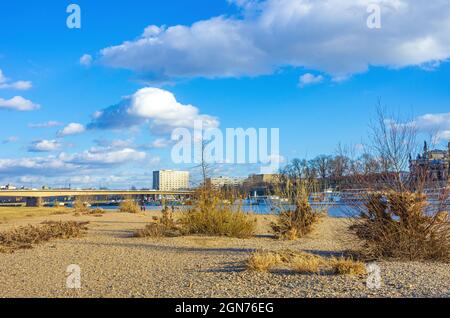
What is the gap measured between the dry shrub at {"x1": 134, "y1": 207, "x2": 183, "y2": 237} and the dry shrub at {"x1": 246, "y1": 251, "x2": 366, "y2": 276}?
7.97 m

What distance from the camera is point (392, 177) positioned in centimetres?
1133

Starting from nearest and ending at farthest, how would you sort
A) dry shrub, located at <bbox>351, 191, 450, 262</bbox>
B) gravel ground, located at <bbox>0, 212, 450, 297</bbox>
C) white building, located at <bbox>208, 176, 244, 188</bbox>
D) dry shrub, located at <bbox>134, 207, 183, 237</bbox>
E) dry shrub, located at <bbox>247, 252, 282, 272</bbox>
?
gravel ground, located at <bbox>0, 212, 450, 297</bbox> < dry shrub, located at <bbox>247, 252, 282, 272</bbox> < dry shrub, located at <bbox>351, 191, 450, 262</bbox> < dry shrub, located at <bbox>134, 207, 183, 237</bbox> < white building, located at <bbox>208, 176, 244, 188</bbox>

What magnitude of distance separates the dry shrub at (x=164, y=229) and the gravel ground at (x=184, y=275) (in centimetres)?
219

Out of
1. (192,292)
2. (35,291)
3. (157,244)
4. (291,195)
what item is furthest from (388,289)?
(291,195)

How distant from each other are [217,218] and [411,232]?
802cm

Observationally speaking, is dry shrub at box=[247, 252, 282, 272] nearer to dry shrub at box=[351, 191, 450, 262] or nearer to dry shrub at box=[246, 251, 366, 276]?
dry shrub at box=[246, 251, 366, 276]

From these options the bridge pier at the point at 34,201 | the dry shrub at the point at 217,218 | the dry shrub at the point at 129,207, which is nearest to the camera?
the dry shrub at the point at 217,218

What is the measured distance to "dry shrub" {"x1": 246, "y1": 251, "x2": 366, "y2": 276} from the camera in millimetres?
8797

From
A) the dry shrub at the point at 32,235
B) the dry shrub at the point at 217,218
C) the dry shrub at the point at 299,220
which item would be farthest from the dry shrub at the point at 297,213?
the dry shrub at the point at 32,235

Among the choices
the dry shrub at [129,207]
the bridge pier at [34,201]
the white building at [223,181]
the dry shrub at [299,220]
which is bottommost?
the bridge pier at [34,201]

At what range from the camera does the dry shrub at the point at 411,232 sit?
10.8 meters

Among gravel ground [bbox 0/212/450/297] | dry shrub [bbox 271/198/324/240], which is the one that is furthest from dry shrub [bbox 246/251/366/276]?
dry shrub [bbox 271/198/324/240]

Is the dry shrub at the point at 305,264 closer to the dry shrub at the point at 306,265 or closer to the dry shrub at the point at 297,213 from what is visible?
the dry shrub at the point at 306,265

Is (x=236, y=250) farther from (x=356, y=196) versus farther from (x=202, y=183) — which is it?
(x=202, y=183)
